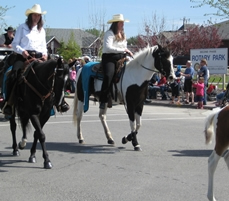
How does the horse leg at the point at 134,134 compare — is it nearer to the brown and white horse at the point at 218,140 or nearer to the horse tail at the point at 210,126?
the horse tail at the point at 210,126

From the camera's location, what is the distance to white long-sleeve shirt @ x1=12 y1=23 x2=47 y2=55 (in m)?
8.65

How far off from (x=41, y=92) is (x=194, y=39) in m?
46.9

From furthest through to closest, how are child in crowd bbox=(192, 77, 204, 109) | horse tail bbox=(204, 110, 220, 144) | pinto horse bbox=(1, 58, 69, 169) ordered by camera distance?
child in crowd bbox=(192, 77, 204, 109)
pinto horse bbox=(1, 58, 69, 169)
horse tail bbox=(204, 110, 220, 144)

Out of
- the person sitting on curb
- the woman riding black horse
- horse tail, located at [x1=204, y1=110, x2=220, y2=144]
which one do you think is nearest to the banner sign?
the person sitting on curb

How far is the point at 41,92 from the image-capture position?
823cm

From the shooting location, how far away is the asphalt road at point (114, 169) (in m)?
6.58

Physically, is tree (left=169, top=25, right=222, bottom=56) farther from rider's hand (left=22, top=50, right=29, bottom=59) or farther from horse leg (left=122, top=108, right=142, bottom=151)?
rider's hand (left=22, top=50, right=29, bottom=59)

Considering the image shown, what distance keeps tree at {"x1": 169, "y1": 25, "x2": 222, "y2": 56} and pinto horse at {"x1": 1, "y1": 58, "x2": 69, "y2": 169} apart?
147 feet

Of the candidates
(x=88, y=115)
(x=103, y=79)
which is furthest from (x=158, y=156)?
(x=88, y=115)

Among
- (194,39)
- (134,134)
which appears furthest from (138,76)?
(194,39)

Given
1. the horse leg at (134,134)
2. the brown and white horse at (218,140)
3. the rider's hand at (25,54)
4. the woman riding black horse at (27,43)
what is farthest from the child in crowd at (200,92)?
the brown and white horse at (218,140)

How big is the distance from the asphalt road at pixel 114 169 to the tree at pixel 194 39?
41.4 meters

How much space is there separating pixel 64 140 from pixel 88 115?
5314 mm

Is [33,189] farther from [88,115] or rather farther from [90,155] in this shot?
[88,115]
